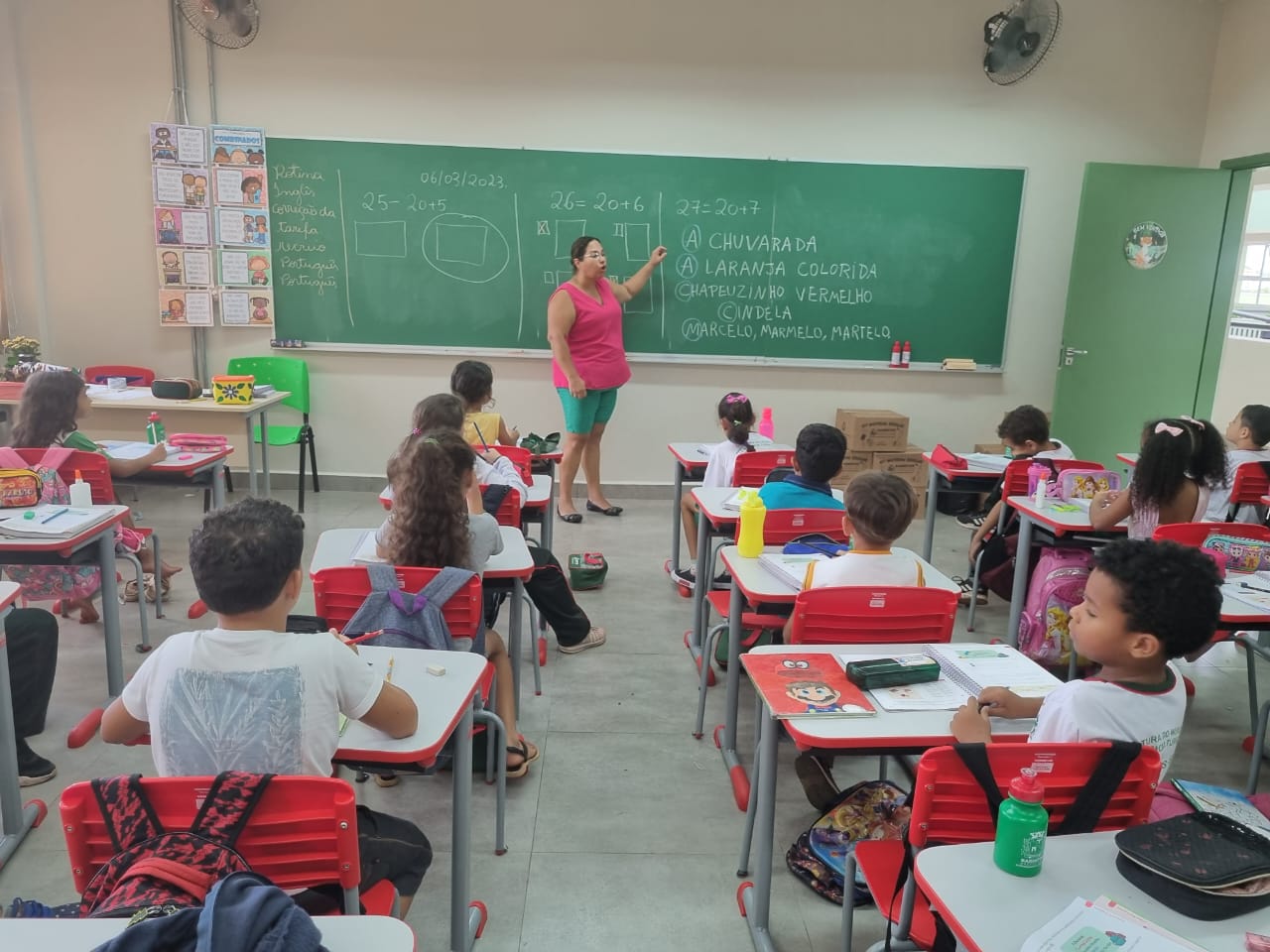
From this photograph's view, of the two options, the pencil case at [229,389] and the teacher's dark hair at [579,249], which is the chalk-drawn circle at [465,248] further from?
the pencil case at [229,389]

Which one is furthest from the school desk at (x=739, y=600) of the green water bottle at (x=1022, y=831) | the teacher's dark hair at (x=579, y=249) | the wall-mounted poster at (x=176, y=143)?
the wall-mounted poster at (x=176, y=143)

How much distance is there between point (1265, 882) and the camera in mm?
1206

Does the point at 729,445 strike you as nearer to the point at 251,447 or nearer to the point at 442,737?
the point at 442,737

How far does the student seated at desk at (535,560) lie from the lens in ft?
10.2

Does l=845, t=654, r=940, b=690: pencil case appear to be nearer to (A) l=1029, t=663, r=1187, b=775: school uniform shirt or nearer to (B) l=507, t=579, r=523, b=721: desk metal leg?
(A) l=1029, t=663, r=1187, b=775: school uniform shirt

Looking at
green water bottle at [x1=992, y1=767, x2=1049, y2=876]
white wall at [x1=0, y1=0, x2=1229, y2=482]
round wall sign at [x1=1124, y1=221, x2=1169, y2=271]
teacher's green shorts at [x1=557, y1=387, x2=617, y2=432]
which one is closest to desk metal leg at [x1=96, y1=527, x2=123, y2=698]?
green water bottle at [x1=992, y1=767, x2=1049, y2=876]

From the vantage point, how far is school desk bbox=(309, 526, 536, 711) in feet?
8.48

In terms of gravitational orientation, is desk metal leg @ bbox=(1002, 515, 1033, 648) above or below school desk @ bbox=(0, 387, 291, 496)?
below

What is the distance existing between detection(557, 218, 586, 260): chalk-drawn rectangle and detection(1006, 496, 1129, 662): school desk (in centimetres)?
327

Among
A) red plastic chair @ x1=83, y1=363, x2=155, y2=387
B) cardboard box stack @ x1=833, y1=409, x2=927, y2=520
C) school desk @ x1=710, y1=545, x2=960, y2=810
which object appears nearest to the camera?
school desk @ x1=710, y1=545, x2=960, y2=810

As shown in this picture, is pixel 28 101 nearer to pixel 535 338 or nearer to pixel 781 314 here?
pixel 535 338

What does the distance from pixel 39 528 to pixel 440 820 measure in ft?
4.94

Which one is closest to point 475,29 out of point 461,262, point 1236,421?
point 461,262

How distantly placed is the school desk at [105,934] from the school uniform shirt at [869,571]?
1.50 meters
